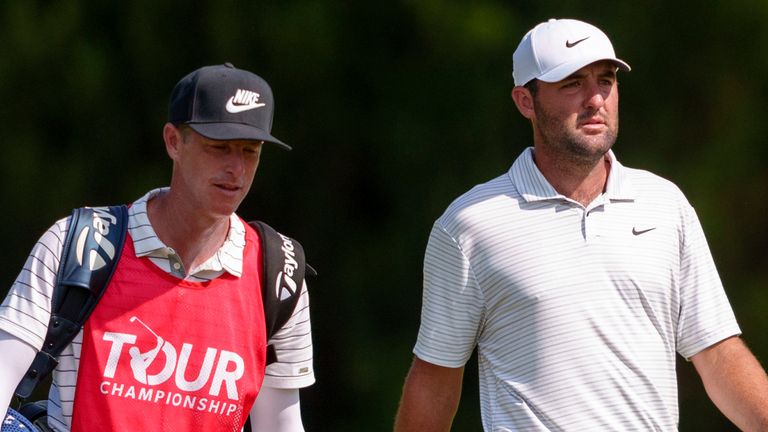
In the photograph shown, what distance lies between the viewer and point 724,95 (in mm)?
5672

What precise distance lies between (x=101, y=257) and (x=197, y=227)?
0.78 ft

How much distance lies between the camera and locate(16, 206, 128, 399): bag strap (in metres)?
3.16

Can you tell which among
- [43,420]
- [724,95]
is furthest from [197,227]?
[724,95]

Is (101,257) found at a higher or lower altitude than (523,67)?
lower

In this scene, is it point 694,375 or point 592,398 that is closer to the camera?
point 592,398

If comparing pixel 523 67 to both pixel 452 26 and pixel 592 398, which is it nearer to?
pixel 592 398

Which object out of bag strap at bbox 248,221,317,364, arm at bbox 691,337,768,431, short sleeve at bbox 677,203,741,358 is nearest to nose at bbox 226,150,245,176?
bag strap at bbox 248,221,317,364

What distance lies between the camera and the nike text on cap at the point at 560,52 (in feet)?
12.0

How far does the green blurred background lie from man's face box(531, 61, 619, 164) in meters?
1.95

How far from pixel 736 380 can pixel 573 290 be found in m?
0.47

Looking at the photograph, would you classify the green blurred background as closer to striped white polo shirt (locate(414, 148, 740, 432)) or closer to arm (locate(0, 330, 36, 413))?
striped white polo shirt (locate(414, 148, 740, 432))

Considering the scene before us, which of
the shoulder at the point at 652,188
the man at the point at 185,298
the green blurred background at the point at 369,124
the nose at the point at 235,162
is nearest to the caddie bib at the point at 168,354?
the man at the point at 185,298

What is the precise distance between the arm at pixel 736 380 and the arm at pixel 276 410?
3.21 ft

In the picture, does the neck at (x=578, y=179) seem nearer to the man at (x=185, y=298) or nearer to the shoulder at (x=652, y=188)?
the shoulder at (x=652, y=188)
